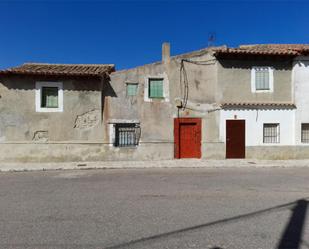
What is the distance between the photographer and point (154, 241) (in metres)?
4.28

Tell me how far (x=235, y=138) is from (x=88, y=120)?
8.54 m

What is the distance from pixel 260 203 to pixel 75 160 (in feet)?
35.8

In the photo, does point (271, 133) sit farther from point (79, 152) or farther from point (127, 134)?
point (79, 152)

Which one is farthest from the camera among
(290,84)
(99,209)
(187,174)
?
(290,84)

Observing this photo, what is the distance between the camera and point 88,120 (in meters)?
14.9

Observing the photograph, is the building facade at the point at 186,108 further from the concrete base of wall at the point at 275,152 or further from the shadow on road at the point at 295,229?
the shadow on road at the point at 295,229

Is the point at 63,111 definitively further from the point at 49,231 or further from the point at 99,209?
the point at 49,231

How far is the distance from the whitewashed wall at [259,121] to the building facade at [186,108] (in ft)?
0.19

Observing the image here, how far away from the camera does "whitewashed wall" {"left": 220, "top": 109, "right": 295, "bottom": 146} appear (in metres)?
15.4

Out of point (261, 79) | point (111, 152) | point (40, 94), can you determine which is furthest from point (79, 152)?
point (261, 79)

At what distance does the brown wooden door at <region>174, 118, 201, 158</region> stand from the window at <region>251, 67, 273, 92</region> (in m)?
3.94

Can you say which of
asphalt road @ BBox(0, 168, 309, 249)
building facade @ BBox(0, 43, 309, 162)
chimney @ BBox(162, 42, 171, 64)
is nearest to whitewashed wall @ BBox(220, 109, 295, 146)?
building facade @ BBox(0, 43, 309, 162)

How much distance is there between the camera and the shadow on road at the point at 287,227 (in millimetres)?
Result: 4188

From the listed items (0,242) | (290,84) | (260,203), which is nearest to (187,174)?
(260,203)
